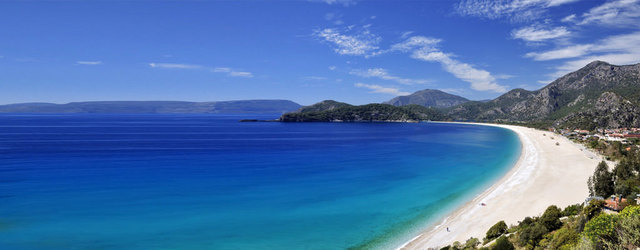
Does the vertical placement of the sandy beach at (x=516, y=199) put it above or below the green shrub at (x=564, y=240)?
below

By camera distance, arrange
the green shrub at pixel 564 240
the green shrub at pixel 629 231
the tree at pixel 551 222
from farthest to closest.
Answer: the tree at pixel 551 222, the green shrub at pixel 564 240, the green shrub at pixel 629 231

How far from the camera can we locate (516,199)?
38.1 meters

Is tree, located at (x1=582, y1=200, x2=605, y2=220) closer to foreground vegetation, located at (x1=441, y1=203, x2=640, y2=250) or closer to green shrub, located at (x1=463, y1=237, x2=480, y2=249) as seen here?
foreground vegetation, located at (x1=441, y1=203, x2=640, y2=250)

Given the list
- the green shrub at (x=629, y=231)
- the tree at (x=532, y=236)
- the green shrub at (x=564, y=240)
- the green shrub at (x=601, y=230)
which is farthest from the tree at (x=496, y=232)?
the green shrub at (x=629, y=231)

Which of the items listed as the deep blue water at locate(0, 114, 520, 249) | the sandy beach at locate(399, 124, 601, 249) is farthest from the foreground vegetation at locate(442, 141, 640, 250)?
the deep blue water at locate(0, 114, 520, 249)

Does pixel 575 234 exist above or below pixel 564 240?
above

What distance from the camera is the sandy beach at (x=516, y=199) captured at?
92.9 ft

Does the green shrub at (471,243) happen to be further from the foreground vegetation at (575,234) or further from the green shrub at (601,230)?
the green shrub at (601,230)

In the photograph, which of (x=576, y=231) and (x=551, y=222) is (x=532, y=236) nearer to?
(x=576, y=231)

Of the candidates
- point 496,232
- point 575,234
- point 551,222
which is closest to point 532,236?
point 575,234

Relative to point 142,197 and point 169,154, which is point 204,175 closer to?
point 142,197

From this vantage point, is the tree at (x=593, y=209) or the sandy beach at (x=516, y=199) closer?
the tree at (x=593, y=209)

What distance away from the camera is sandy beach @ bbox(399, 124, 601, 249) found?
28.3 metres

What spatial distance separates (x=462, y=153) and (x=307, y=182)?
5270 cm
